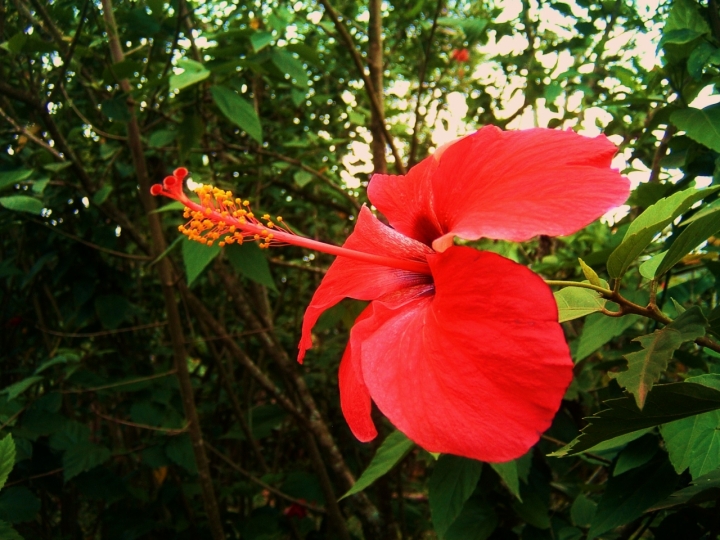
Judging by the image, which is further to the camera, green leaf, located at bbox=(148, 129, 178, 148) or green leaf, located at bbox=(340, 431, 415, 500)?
green leaf, located at bbox=(148, 129, 178, 148)

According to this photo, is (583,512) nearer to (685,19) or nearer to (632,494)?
(632,494)

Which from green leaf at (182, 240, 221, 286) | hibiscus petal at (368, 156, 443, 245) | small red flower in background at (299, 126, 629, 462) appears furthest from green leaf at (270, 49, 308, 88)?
small red flower in background at (299, 126, 629, 462)

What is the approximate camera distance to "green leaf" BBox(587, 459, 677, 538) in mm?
768

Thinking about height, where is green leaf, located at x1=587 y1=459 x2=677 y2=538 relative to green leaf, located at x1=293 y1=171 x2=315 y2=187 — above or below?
below

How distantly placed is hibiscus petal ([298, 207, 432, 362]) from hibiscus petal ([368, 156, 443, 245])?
1 cm

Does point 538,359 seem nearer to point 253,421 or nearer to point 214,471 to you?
point 253,421

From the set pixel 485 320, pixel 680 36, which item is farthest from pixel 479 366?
pixel 680 36

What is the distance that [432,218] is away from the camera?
0.64 metres

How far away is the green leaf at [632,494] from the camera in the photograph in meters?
0.77

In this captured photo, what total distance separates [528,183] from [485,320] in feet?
0.42

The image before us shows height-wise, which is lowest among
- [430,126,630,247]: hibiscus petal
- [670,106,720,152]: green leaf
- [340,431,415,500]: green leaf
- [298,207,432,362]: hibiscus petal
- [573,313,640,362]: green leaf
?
[340,431,415,500]: green leaf

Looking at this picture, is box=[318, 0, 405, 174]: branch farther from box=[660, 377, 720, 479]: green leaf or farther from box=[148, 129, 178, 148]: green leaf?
box=[660, 377, 720, 479]: green leaf

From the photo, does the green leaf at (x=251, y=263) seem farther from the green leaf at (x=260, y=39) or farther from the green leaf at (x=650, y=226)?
the green leaf at (x=650, y=226)

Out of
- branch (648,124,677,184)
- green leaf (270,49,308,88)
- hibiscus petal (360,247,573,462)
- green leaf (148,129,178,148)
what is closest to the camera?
hibiscus petal (360,247,573,462)
